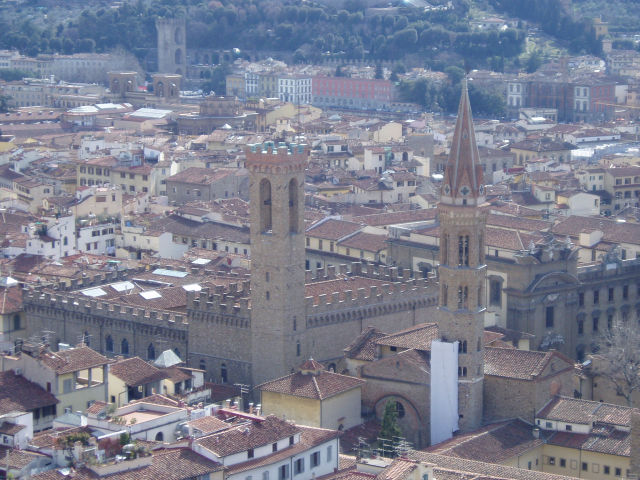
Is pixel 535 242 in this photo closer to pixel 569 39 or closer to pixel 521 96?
pixel 521 96

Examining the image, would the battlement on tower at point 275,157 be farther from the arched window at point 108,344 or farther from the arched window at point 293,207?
the arched window at point 108,344

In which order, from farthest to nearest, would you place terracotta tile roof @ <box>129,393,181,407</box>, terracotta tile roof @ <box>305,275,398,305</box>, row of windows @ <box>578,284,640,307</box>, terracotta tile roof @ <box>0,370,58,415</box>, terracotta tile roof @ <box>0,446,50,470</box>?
row of windows @ <box>578,284,640,307</box>
terracotta tile roof @ <box>305,275,398,305</box>
terracotta tile roof @ <box>0,370,58,415</box>
terracotta tile roof @ <box>129,393,181,407</box>
terracotta tile roof @ <box>0,446,50,470</box>

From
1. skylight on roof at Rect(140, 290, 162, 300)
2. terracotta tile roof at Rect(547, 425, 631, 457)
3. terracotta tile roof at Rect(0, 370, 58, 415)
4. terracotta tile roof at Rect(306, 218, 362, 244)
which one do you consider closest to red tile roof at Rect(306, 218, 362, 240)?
terracotta tile roof at Rect(306, 218, 362, 244)

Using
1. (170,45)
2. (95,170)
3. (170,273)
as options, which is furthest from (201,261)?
(170,45)

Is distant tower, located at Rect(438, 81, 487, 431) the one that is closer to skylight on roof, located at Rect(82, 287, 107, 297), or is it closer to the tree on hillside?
the tree on hillside

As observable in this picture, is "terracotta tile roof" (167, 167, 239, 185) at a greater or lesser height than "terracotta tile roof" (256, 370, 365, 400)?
greater

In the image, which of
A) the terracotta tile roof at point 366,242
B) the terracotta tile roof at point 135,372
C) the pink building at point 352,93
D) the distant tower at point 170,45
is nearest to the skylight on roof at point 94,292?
the terracotta tile roof at point 135,372
